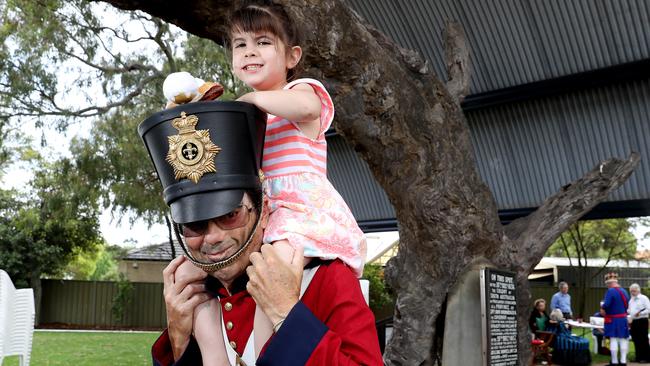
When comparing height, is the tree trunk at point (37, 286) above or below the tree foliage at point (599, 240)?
below

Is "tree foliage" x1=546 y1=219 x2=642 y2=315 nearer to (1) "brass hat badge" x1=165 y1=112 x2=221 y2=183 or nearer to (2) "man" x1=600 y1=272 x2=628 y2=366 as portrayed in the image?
(2) "man" x1=600 y1=272 x2=628 y2=366

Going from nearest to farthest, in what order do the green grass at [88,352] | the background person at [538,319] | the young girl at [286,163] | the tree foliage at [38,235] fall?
the young girl at [286,163], the green grass at [88,352], the background person at [538,319], the tree foliage at [38,235]

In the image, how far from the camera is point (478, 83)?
9984mm

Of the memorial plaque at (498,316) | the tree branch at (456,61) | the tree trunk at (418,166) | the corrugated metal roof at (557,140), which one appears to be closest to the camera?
the tree trunk at (418,166)

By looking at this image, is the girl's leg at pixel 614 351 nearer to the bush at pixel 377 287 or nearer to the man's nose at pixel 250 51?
the bush at pixel 377 287

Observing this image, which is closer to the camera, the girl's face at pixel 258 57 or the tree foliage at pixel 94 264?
the girl's face at pixel 258 57

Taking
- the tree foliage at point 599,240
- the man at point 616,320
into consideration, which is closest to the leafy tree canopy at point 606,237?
the tree foliage at point 599,240

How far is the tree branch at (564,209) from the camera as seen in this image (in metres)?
7.59

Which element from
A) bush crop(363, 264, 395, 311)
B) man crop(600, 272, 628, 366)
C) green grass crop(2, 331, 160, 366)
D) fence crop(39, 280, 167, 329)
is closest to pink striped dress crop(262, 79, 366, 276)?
green grass crop(2, 331, 160, 366)

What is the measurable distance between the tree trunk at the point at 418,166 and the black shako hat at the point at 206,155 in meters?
3.21

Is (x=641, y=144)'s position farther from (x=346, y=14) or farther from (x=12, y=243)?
(x=12, y=243)

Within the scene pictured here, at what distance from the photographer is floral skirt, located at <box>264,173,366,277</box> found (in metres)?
1.86

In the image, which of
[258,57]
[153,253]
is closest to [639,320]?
[258,57]

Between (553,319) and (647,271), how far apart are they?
24.4 m
